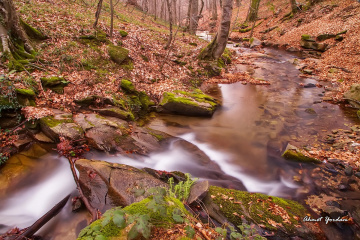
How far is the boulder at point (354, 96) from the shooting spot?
9.12 metres

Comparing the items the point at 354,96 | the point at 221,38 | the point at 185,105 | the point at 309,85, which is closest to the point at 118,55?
the point at 185,105

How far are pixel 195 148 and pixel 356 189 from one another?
175 inches

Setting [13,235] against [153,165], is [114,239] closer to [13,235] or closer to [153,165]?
[13,235]

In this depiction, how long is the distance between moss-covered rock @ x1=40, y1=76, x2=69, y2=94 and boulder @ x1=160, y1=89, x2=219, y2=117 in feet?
12.5

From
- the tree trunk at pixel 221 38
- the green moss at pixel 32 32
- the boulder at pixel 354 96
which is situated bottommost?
the boulder at pixel 354 96

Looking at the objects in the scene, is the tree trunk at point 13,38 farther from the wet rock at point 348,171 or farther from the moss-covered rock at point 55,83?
the wet rock at point 348,171

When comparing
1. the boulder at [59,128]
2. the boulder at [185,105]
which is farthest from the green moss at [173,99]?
Answer: the boulder at [59,128]

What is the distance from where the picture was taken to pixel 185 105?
8.52m

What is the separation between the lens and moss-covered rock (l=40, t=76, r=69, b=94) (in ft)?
22.0

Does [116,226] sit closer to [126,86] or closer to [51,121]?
[51,121]

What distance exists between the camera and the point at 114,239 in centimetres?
186

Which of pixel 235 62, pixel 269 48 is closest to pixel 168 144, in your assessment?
pixel 235 62

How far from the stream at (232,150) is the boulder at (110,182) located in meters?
0.41

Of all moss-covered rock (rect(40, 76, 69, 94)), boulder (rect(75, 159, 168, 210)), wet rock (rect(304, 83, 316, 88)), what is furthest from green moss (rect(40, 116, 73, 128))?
wet rock (rect(304, 83, 316, 88))
